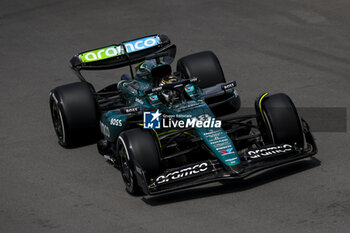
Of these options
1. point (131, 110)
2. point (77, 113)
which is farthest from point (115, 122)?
point (77, 113)

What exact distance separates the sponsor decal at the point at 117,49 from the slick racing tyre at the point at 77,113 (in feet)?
2.98

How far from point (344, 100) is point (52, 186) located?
564 centimetres

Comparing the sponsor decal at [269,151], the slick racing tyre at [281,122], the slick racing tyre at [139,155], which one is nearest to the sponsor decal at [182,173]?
the slick racing tyre at [139,155]

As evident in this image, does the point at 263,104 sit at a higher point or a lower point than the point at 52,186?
higher

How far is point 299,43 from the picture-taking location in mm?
16672

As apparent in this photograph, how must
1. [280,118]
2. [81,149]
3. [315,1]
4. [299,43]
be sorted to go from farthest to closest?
[315,1] → [299,43] → [81,149] → [280,118]

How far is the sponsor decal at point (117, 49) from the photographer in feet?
41.9

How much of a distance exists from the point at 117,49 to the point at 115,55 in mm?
154

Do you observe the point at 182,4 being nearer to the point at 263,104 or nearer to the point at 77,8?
the point at 77,8

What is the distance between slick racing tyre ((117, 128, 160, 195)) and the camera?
968 centimetres

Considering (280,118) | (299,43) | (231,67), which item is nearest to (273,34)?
(299,43)

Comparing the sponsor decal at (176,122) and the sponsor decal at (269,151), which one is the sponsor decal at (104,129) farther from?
the sponsor decal at (269,151)

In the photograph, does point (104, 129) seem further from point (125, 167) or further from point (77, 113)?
point (125, 167)

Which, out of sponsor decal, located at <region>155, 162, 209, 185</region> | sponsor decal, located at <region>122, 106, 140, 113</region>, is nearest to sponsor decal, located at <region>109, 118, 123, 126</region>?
sponsor decal, located at <region>122, 106, 140, 113</region>
